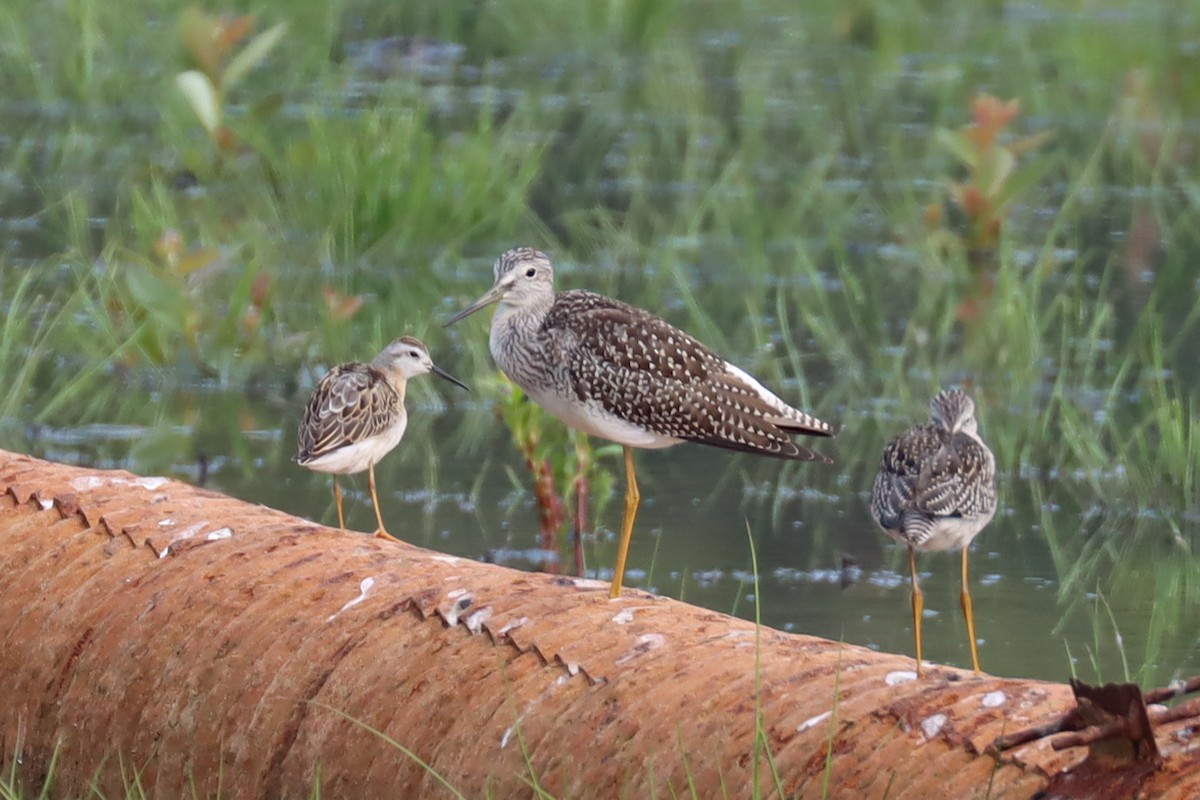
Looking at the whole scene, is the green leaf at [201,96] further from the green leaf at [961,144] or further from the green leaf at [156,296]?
the green leaf at [961,144]

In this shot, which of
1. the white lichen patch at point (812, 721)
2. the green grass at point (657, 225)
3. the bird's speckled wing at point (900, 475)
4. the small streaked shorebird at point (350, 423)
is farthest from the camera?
the green grass at point (657, 225)

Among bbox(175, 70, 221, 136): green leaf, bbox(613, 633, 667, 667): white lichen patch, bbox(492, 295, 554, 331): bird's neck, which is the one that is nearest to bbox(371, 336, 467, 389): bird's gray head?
bbox(492, 295, 554, 331): bird's neck

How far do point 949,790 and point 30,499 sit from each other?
7.24 feet

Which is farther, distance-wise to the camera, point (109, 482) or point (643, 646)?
point (109, 482)

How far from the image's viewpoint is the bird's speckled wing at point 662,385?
16.9 ft

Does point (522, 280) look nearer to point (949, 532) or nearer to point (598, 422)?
point (598, 422)

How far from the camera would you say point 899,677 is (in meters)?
3.52

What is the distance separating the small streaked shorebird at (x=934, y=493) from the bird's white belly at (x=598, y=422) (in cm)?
67

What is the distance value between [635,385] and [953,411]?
780 mm

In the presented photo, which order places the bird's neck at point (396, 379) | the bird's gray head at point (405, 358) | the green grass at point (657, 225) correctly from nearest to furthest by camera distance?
the bird's neck at point (396, 379)
the bird's gray head at point (405, 358)
the green grass at point (657, 225)

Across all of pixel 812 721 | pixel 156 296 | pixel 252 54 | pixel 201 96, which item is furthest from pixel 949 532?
pixel 201 96

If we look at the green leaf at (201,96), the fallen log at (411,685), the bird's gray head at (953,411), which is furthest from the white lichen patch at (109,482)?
Answer: the green leaf at (201,96)

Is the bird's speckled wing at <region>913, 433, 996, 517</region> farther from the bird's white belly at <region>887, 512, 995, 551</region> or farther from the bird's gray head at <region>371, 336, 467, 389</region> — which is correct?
the bird's gray head at <region>371, 336, 467, 389</region>

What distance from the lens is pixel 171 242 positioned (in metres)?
8.16
